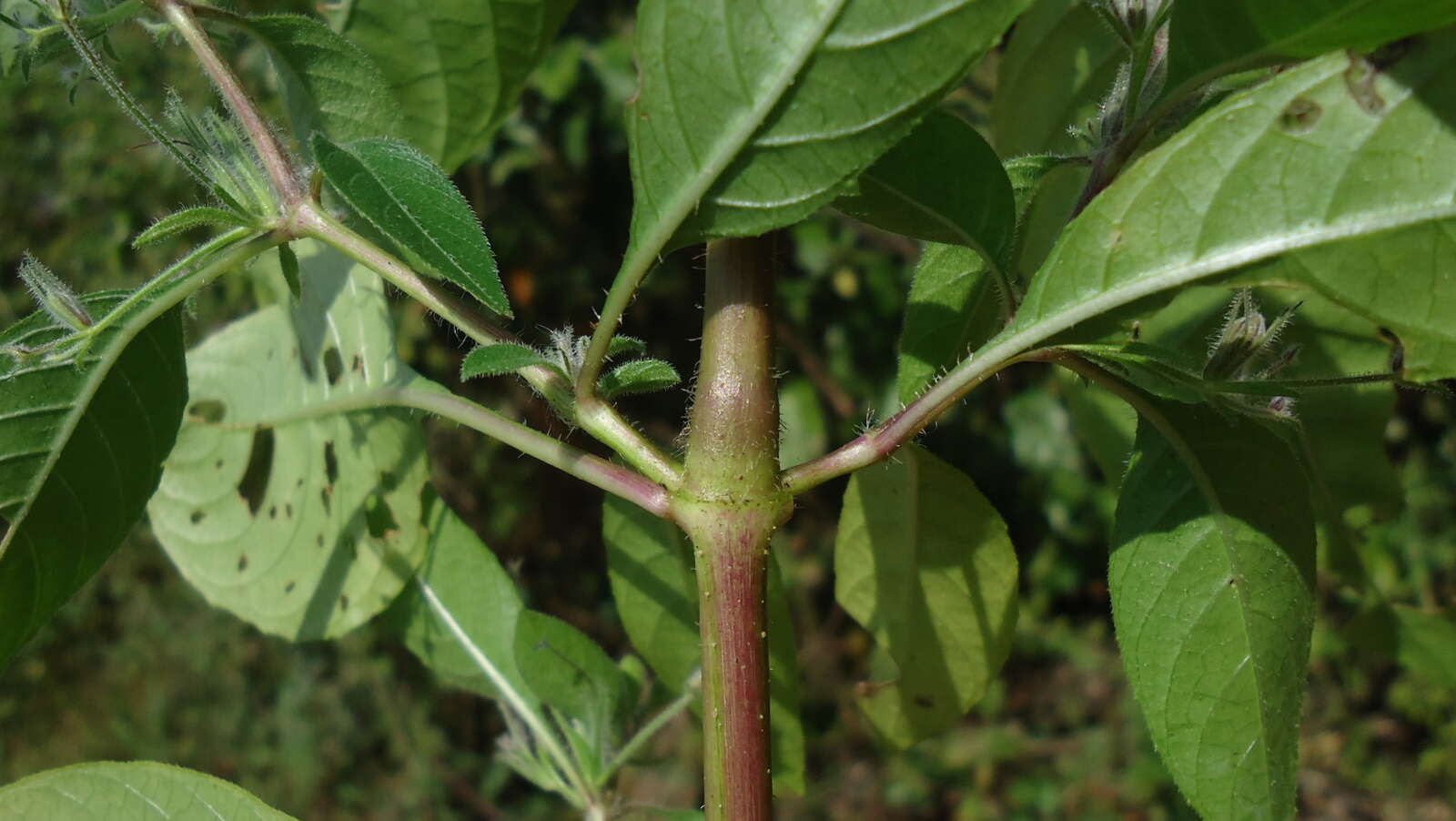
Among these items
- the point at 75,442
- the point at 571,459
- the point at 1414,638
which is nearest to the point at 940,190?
the point at 571,459

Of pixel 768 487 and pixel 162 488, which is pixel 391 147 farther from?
pixel 162 488

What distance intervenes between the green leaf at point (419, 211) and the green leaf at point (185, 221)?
106 millimetres

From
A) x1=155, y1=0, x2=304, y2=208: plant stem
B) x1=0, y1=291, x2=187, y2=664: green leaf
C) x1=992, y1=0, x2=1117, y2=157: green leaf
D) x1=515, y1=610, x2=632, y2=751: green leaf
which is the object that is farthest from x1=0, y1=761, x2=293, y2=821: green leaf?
x1=992, y1=0, x2=1117, y2=157: green leaf

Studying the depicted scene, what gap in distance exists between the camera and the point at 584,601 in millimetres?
5406

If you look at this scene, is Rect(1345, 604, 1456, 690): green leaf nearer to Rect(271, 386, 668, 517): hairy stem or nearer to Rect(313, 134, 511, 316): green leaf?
Rect(271, 386, 668, 517): hairy stem

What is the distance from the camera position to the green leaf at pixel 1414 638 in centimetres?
119

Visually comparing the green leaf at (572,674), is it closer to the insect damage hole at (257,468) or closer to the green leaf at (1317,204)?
the insect damage hole at (257,468)

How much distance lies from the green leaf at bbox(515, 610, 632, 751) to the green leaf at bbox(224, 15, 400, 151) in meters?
0.47

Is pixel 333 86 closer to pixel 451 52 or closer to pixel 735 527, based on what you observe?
pixel 451 52

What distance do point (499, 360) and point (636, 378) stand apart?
0.10 metres

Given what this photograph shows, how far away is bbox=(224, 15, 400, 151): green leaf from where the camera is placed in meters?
0.87

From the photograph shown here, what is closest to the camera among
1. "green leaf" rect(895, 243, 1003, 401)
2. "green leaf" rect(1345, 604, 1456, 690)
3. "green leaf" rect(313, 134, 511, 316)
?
"green leaf" rect(313, 134, 511, 316)

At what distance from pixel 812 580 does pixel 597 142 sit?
219cm

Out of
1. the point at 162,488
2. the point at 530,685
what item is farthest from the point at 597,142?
Answer: the point at 530,685
